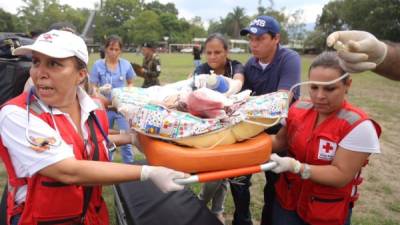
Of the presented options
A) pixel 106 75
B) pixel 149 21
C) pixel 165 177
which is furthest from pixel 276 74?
pixel 149 21

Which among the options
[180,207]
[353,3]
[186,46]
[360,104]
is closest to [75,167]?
[180,207]

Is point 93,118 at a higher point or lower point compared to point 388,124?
higher

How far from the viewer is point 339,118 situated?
80.6 inches

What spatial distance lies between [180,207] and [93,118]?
1.14 metres

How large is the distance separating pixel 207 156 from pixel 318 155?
0.84m

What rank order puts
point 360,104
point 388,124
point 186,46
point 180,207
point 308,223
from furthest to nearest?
point 186,46
point 360,104
point 388,124
point 180,207
point 308,223

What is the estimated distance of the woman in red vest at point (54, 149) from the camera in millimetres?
1621

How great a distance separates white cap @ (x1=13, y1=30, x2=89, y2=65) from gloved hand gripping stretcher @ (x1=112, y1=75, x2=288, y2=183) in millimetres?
396

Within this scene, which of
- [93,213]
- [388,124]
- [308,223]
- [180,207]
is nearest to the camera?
[93,213]

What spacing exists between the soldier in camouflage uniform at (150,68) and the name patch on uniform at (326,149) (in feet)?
16.5

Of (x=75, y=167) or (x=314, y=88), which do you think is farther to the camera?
(x=314, y=88)

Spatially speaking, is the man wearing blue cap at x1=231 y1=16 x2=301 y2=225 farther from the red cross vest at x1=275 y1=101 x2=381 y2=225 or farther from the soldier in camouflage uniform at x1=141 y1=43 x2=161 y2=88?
the soldier in camouflage uniform at x1=141 y1=43 x2=161 y2=88

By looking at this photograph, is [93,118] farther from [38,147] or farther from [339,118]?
[339,118]

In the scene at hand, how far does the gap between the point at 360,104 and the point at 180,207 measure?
9.49 m
